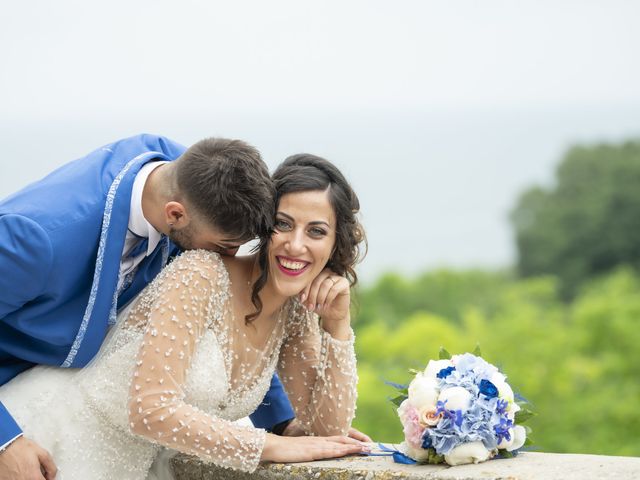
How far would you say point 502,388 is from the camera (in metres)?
3.32

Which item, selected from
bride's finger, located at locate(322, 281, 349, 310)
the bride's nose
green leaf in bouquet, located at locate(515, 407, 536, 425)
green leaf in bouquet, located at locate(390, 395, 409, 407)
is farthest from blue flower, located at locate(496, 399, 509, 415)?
the bride's nose

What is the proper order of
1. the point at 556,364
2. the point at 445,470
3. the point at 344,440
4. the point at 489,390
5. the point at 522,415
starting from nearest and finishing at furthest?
1. the point at 445,470
2. the point at 489,390
3. the point at 522,415
4. the point at 344,440
5. the point at 556,364

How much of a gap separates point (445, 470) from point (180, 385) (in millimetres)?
926

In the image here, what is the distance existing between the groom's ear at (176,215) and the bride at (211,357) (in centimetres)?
13

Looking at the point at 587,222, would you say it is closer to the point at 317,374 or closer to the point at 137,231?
the point at 317,374

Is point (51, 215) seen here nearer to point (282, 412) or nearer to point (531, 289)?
A: point (282, 412)

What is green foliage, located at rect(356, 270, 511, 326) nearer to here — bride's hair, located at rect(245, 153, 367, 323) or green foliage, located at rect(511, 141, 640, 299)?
green foliage, located at rect(511, 141, 640, 299)

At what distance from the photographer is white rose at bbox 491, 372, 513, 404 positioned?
3.32 m

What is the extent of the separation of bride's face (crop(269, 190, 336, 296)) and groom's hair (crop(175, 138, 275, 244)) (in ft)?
0.40

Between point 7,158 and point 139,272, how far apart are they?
2670 inches

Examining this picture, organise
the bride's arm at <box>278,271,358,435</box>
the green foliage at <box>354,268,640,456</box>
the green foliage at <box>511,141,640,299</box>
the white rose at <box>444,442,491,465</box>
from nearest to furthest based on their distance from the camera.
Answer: the white rose at <box>444,442,491,465</box> → the bride's arm at <box>278,271,358,435</box> → the green foliage at <box>354,268,640,456</box> → the green foliage at <box>511,141,640,299</box>

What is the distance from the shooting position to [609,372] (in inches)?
1140

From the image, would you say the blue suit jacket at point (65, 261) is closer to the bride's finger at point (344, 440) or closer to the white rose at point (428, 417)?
the bride's finger at point (344, 440)

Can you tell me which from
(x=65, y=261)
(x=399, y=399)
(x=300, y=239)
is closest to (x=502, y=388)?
(x=399, y=399)
